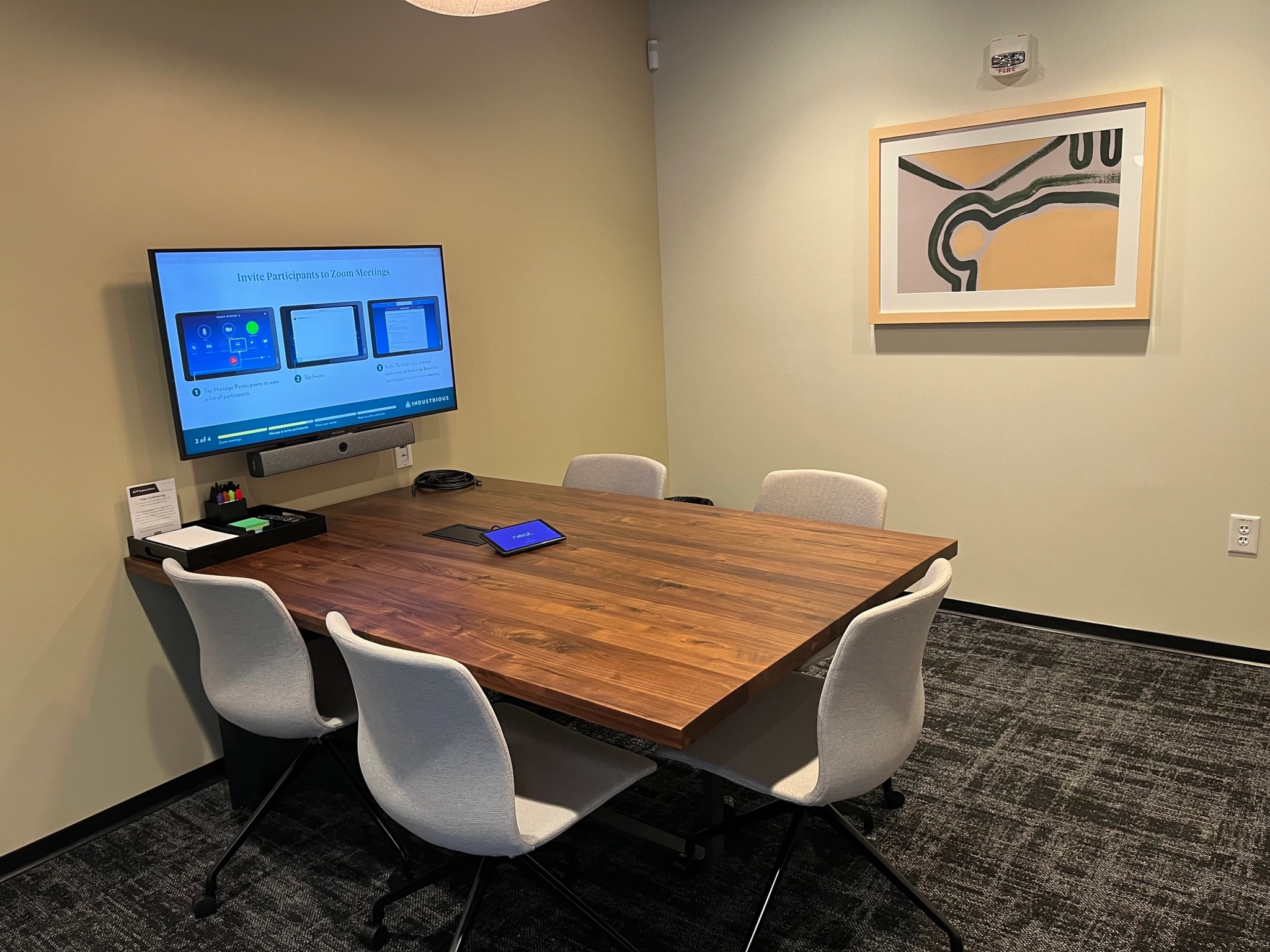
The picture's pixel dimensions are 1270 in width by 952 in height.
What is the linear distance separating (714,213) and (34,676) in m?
3.25

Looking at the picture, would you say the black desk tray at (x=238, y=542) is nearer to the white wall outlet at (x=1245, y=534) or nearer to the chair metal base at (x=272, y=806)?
the chair metal base at (x=272, y=806)

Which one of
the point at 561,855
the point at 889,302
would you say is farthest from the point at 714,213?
the point at 561,855

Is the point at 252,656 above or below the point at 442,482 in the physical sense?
below

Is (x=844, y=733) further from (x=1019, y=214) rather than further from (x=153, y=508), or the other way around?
(x=1019, y=214)

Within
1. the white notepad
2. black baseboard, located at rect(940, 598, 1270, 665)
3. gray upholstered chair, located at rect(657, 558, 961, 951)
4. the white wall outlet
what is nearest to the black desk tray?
the white notepad

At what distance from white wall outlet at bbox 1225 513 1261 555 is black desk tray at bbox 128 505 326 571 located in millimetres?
3099

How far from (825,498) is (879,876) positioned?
43.0 inches

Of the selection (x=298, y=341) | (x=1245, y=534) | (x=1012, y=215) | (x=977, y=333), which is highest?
(x=1012, y=215)

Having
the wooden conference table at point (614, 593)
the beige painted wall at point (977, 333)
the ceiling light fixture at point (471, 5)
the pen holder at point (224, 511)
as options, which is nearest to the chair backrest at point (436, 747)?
the wooden conference table at point (614, 593)

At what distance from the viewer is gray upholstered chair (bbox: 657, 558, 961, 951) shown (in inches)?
69.9

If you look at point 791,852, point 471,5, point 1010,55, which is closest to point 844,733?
point 791,852

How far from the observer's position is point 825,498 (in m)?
2.97

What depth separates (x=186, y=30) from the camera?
282 centimetres

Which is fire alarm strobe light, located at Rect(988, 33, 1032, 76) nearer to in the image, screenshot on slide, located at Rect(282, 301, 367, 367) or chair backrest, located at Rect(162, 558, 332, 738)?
screenshot on slide, located at Rect(282, 301, 367, 367)
